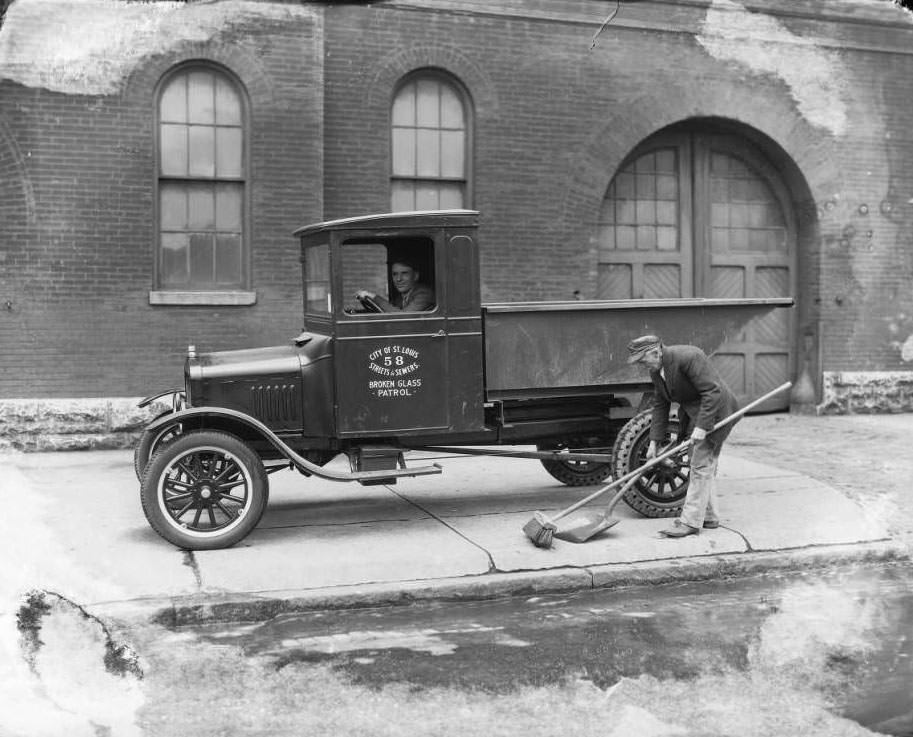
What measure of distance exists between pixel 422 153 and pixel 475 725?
8860mm

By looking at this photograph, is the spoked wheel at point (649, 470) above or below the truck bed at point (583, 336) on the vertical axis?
below

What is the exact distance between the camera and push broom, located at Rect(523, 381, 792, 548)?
7.04 metres

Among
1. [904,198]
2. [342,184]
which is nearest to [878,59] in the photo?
[904,198]

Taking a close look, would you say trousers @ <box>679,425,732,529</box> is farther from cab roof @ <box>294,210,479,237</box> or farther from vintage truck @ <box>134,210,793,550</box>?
cab roof @ <box>294,210,479,237</box>

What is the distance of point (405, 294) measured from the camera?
25.7 ft

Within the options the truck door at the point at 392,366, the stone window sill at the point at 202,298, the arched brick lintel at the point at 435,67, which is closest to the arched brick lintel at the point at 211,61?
the arched brick lintel at the point at 435,67

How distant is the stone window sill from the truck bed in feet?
14.7

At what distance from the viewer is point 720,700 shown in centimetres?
457

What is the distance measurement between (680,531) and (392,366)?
7.64 ft

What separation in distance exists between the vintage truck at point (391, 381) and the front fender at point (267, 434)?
0.02 m

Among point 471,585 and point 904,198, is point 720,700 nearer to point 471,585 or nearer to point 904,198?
point 471,585

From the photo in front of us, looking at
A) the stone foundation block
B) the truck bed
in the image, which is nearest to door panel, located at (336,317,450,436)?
the truck bed

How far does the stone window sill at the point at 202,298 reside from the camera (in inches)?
444

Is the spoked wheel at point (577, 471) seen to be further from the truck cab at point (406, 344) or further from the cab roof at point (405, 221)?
the cab roof at point (405, 221)
